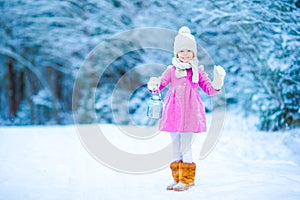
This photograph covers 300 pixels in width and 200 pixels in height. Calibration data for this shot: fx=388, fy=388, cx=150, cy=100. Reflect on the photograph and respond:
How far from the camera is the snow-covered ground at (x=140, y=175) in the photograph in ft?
10.3

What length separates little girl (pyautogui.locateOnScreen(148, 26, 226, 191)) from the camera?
10.9 ft

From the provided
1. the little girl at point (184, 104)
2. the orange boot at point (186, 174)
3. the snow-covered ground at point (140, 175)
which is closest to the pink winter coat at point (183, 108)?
the little girl at point (184, 104)

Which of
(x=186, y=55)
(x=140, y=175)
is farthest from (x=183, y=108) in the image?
(x=140, y=175)

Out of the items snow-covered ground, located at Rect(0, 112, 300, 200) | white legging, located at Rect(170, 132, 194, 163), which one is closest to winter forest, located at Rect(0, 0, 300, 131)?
snow-covered ground, located at Rect(0, 112, 300, 200)

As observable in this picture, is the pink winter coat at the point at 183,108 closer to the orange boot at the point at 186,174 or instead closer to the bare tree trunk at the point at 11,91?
the orange boot at the point at 186,174

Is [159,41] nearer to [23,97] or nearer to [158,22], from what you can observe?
[158,22]

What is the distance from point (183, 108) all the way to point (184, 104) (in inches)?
1.5

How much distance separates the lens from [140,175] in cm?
392

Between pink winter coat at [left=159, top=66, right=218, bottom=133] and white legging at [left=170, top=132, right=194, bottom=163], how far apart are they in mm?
98

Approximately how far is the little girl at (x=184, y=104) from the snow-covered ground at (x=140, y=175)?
0.20 metres

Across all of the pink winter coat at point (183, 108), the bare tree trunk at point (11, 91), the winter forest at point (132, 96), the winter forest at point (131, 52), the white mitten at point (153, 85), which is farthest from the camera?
the bare tree trunk at point (11, 91)

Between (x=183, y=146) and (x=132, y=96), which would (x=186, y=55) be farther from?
(x=132, y=96)

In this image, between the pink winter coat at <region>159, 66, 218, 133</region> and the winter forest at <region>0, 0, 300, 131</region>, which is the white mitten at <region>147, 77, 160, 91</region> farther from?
the winter forest at <region>0, 0, 300, 131</region>

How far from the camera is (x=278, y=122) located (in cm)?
716
